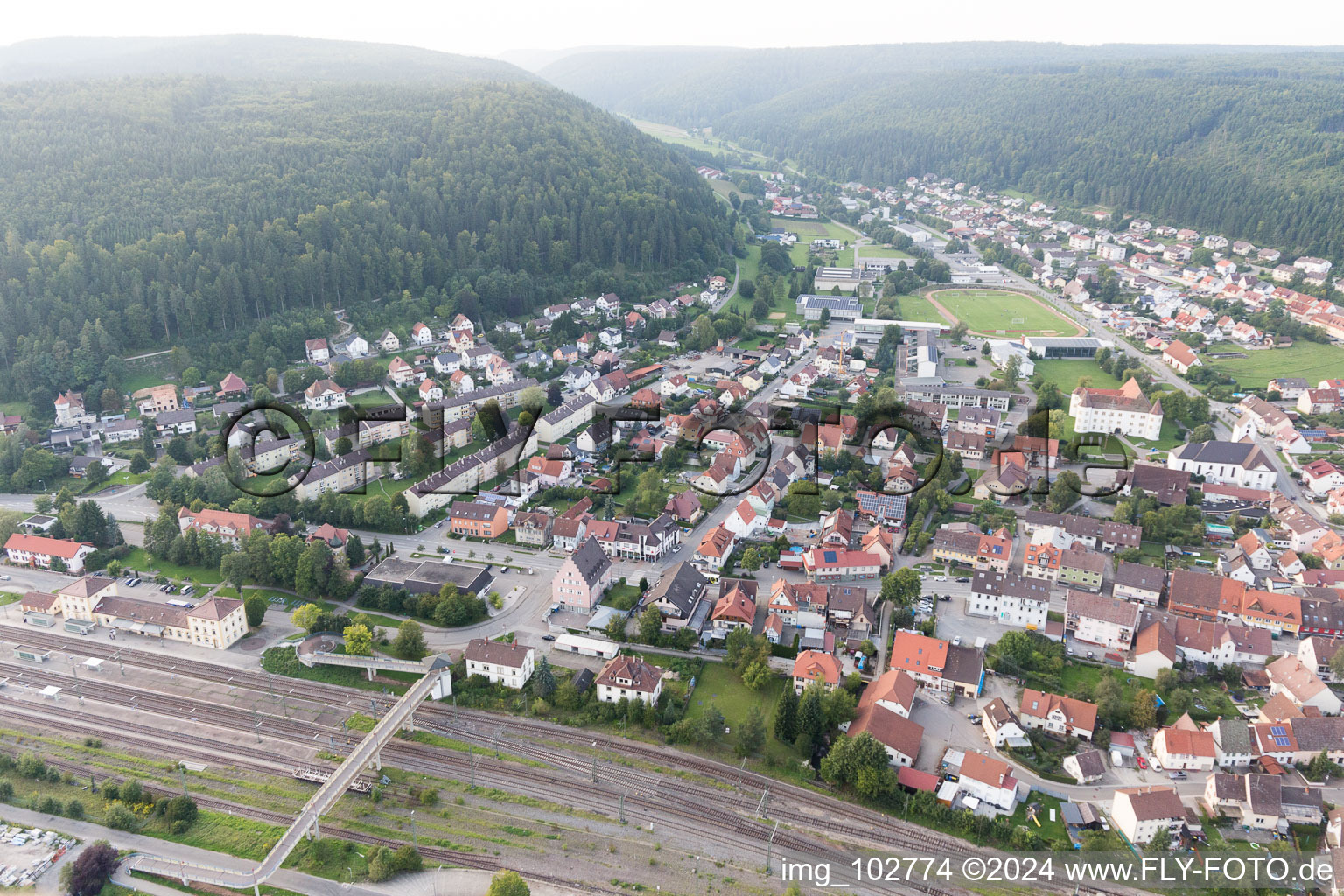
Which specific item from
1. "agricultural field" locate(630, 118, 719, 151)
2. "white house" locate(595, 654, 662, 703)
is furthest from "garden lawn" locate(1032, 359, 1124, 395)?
"agricultural field" locate(630, 118, 719, 151)

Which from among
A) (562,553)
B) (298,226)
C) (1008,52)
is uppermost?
(1008,52)

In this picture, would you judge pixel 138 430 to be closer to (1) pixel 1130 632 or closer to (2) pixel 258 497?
(2) pixel 258 497

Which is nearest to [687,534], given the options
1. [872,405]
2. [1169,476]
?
[872,405]

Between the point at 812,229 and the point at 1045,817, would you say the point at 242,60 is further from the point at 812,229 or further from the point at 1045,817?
the point at 1045,817

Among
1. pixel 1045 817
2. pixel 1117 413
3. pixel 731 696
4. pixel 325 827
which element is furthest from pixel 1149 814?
pixel 1117 413

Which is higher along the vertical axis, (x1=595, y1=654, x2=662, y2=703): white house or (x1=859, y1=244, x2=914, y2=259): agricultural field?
(x1=859, y1=244, x2=914, y2=259): agricultural field

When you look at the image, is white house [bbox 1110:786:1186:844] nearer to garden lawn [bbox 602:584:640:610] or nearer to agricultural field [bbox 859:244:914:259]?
garden lawn [bbox 602:584:640:610]
